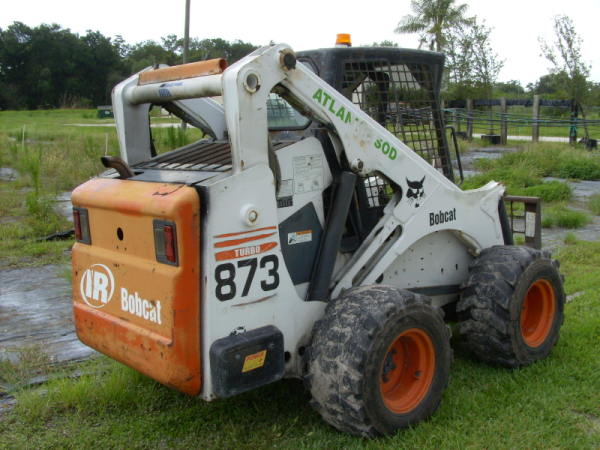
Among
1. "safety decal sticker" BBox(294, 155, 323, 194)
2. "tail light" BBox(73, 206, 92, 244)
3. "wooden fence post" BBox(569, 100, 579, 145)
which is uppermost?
"wooden fence post" BBox(569, 100, 579, 145)

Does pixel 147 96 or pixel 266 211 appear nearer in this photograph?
pixel 266 211

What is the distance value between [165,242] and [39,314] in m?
3.08

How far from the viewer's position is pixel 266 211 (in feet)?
10.7

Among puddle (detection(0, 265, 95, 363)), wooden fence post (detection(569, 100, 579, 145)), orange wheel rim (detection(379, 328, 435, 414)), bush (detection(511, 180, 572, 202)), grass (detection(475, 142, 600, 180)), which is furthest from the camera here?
wooden fence post (detection(569, 100, 579, 145))

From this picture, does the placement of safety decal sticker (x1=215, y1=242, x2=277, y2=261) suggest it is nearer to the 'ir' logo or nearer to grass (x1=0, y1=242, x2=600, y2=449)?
the 'ir' logo

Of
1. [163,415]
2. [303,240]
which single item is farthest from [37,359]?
[303,240]

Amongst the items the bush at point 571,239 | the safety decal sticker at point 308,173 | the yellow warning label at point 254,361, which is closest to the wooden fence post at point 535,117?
the bush at point 571,239

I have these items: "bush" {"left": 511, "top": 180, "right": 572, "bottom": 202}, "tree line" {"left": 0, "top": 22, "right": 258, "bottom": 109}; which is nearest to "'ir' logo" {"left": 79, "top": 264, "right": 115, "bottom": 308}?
"bush" {"left": 511, "top": 180, "right": 572, "bottom": 202}

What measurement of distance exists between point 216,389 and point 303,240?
923 millimetres

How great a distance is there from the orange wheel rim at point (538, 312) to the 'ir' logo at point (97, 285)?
2.64 m

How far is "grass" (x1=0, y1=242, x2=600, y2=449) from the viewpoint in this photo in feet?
11.5

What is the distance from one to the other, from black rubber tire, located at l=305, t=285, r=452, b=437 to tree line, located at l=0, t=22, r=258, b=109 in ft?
183

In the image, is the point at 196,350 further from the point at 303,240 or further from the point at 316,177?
the point at 316,177

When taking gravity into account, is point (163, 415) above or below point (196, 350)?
below
